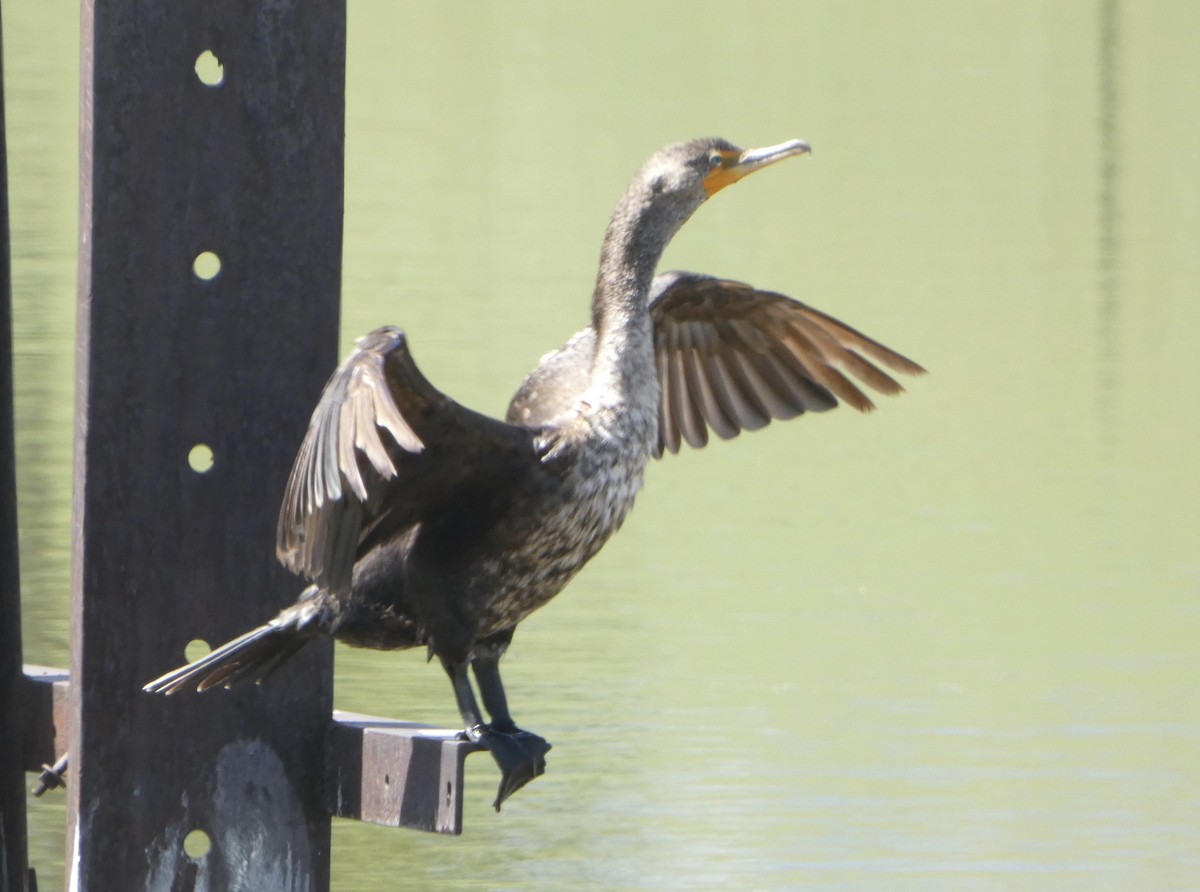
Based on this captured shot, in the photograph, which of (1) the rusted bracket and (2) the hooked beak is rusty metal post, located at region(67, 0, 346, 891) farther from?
(2) the hooked beak

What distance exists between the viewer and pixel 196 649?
11.1ft

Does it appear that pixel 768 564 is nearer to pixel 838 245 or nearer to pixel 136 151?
pixel 136 151

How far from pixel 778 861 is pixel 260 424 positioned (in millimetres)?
2776

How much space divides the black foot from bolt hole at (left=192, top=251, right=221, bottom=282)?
2.42ft

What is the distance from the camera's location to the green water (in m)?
6.02

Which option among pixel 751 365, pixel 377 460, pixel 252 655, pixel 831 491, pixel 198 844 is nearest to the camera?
pixel 377 460

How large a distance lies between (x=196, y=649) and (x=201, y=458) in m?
0.27

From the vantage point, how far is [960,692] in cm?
704

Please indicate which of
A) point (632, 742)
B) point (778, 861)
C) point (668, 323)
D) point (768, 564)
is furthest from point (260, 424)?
point (768, 564)

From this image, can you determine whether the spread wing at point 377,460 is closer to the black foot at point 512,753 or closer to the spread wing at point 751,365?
the black foot at point 512,753

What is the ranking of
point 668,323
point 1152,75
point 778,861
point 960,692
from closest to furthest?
1. point 668,323
2. point 778,861
3. point 960,692
4. point 1152,75

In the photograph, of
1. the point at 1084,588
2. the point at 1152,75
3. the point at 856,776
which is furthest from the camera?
the point at 1152,75

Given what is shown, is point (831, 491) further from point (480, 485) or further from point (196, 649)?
point (196, 649)

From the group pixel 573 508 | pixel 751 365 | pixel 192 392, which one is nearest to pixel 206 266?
pixel 192 392
